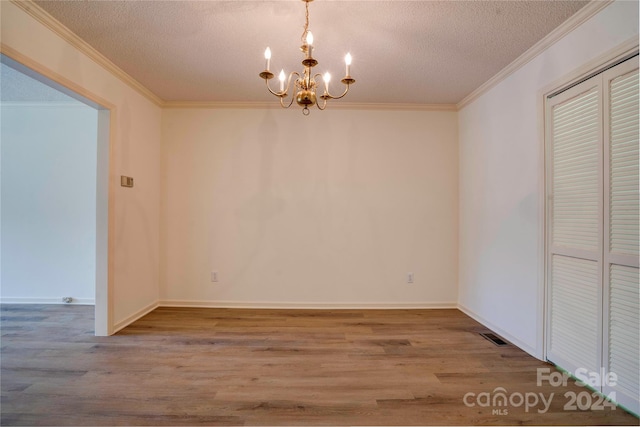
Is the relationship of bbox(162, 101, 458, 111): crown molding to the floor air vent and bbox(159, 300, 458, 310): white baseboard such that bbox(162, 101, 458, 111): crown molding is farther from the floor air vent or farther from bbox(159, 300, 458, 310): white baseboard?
the floor air vent

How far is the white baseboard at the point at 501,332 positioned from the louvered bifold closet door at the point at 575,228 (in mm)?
155

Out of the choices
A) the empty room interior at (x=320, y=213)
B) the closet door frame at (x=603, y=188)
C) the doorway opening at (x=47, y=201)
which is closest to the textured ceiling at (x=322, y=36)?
the empty room interior at (x=320, y=213)

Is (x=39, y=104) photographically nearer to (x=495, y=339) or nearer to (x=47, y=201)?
(x=47, y=201)

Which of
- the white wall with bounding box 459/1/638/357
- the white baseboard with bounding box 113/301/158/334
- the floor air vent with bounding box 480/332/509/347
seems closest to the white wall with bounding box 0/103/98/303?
the white baseboard with bounding box 113/301/158/334

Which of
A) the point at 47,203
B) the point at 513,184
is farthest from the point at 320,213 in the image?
the point at 47,203

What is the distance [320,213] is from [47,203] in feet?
12.1

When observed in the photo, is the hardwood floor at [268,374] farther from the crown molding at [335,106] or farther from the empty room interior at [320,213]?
the crown molding at [335,106]

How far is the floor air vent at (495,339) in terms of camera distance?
2.56 m

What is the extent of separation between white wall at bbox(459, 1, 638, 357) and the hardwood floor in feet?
1.16

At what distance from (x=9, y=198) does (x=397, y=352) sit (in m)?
5.17

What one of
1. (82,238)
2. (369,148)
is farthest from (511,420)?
(82,238)

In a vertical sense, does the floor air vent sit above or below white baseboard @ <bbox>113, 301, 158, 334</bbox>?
below

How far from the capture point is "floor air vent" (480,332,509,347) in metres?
2.56

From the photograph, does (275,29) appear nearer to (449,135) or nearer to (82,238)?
(449,135)
